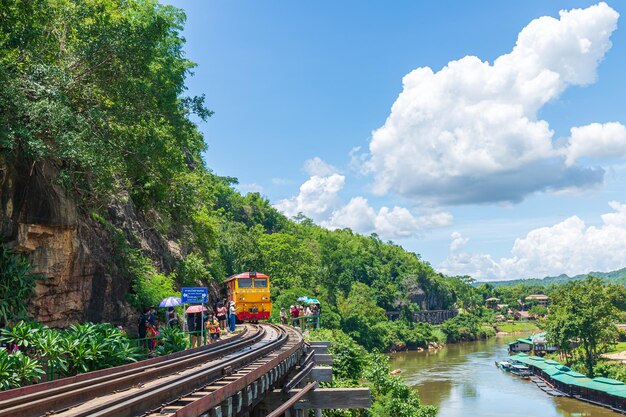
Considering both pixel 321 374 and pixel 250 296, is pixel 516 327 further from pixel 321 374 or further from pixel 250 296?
pixel 321 374

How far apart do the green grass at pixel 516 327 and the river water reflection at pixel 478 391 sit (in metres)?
53.5

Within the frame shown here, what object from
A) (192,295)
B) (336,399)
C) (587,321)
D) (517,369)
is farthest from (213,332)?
(517,369)

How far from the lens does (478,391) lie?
46.1 m

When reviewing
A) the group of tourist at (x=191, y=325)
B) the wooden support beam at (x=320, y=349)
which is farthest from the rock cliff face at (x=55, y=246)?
the wooden support beam at (x=320, y=349)

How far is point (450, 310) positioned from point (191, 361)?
118 meters

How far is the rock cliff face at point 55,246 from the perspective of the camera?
A: 15484 millimetres

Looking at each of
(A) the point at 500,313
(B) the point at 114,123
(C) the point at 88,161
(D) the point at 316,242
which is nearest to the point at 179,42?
(B) the point at 114,123

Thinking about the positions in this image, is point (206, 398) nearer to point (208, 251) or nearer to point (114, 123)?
point (114, 123)

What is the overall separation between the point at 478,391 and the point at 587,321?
1445cm

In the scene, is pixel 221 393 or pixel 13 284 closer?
pixel 221 393

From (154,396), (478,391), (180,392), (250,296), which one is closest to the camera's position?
(154,396)

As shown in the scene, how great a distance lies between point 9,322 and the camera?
47.2 feet

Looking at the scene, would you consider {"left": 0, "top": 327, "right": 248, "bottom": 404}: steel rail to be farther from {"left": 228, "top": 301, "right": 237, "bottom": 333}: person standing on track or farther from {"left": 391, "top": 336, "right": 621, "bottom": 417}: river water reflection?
{"left": 391, "top": 336, "right": 621, "bottom": 417}: river water reflection

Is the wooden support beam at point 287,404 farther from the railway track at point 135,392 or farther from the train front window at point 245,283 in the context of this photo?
the train front window at point 245,283
